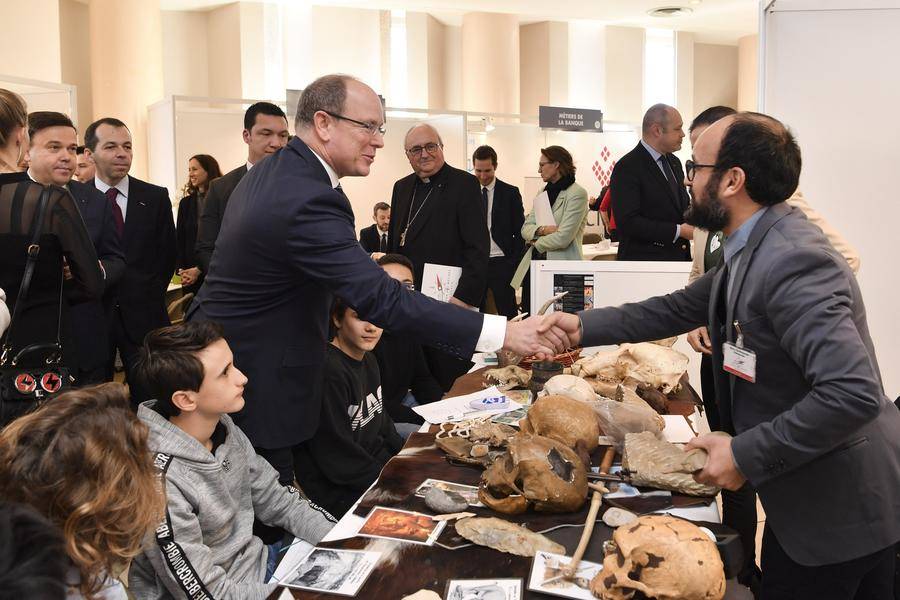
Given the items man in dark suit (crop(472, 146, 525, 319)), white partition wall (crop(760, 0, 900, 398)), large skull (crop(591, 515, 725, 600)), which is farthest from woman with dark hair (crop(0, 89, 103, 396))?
man in dark suit (crop(472, 146, 525, 319))

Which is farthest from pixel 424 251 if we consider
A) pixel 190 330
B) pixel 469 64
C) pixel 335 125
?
pixel 469 64

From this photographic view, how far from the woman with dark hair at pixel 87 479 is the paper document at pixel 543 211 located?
18.0ft

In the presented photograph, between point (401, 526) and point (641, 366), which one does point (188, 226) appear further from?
point (401, 526)

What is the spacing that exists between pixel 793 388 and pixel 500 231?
5.17 metres

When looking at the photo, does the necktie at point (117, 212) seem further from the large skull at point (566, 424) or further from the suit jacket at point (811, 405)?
the suit jacket at point (811, 405)

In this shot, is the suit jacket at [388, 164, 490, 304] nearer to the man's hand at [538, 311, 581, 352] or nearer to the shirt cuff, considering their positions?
the man's hand at [538, 311, 581, 352]

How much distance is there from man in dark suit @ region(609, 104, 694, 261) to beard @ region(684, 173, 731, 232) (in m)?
2.71

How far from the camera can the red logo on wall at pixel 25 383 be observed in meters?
2.57

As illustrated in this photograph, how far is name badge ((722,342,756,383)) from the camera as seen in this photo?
1.78 metres

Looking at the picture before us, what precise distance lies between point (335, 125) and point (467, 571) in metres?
1.49

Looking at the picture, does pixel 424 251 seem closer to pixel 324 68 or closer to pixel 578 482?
pixel 578 482

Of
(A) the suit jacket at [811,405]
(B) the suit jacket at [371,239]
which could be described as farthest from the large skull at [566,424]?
(B) the suit jacket at [371,239]

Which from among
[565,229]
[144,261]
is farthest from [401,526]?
[565,229]

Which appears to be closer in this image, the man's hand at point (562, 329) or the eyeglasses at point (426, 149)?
the man's hand at point (562, 329)
